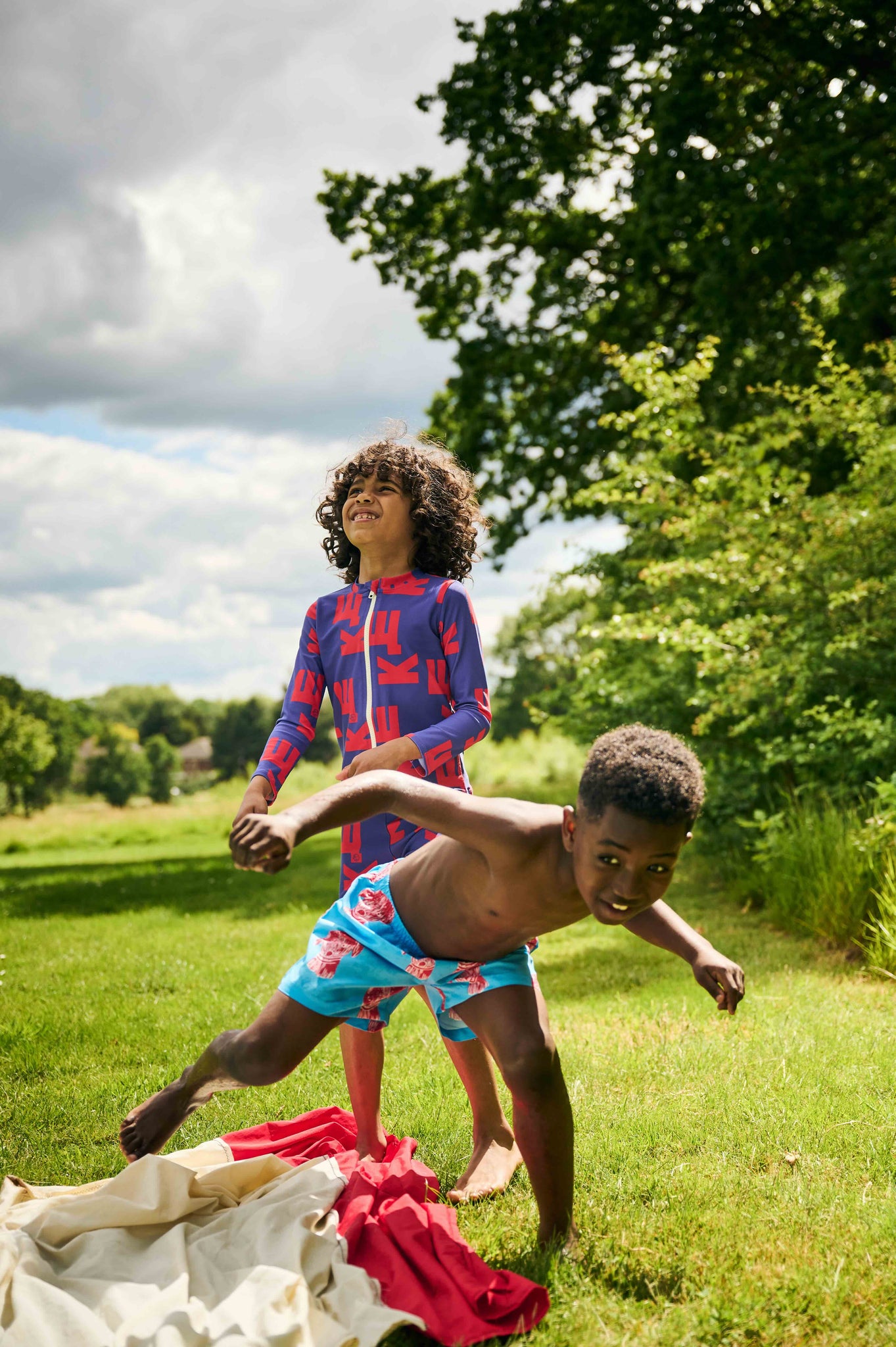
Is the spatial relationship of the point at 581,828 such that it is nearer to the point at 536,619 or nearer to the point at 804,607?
the point at 804,607

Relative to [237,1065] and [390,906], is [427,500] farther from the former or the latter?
[237,1065]

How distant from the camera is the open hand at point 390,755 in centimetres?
295

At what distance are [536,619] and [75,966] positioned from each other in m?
7.74

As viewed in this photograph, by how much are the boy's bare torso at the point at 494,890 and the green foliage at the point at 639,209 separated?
8.27 m

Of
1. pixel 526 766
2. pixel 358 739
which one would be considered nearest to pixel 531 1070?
pixel 358 739

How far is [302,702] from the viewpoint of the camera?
342cm

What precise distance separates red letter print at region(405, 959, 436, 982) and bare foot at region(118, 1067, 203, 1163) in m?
0.68

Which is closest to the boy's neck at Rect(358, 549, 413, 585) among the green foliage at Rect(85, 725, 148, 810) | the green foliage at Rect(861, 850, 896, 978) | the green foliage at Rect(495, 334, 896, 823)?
the green foliage at Rect(861, 850, 896, 978)

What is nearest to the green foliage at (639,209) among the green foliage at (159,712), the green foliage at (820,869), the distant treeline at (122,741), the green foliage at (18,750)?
the green foliage at (820,869)

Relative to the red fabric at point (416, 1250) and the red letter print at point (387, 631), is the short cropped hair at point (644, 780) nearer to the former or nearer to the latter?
the red letter print at point (387, 631)

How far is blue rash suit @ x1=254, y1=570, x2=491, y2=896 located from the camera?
3.21 metres

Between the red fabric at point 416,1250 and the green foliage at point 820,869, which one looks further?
the green foliage at point 820,869

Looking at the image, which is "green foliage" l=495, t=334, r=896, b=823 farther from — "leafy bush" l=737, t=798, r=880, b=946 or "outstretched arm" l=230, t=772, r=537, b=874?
"outstretched arm" l=230, t=772, r=537, b=874

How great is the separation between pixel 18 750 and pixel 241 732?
45.5 feet
